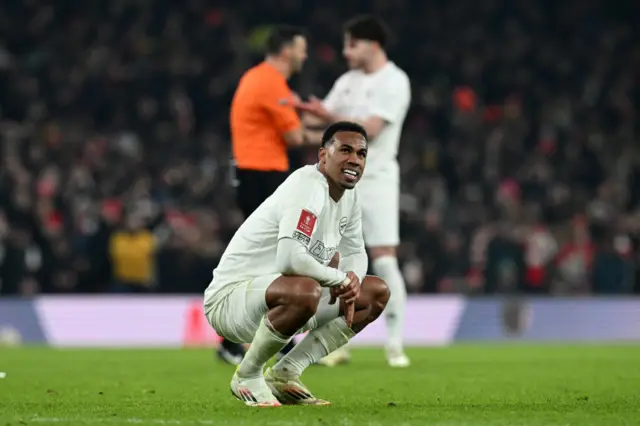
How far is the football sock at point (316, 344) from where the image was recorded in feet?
21.4

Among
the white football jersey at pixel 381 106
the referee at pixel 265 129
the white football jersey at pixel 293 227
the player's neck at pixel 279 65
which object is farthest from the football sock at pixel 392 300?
the white football jersey at pixel 293 227

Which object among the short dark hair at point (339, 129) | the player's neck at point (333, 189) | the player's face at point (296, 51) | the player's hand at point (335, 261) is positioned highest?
the player's face at point (296, 51)

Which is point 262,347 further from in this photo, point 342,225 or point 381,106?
point 381,106

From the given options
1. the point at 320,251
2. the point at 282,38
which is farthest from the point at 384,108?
the point at 320,251

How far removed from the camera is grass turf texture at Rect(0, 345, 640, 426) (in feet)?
18.7

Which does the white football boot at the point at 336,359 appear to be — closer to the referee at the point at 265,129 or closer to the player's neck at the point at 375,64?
the referee at the point at 265,129

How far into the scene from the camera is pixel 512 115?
20.4 meters

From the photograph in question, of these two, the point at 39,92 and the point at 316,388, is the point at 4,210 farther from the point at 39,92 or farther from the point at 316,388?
the point at 316,388

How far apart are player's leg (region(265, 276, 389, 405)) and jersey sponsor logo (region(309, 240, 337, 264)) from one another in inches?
10.1

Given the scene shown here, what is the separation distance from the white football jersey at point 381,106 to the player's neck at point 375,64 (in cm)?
3

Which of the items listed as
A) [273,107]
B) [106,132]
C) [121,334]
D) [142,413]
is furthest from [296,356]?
[106,132]

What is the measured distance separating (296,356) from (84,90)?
44.6 feet

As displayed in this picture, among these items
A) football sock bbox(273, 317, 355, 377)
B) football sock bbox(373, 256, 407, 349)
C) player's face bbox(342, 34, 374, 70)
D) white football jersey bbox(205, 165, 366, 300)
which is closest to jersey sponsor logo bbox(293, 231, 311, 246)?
white football jersey bbox(205, 165, 366, 300)

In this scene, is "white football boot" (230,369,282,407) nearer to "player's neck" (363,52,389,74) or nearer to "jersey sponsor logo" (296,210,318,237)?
"jersey sponsor logo" (296,210,318,237)
